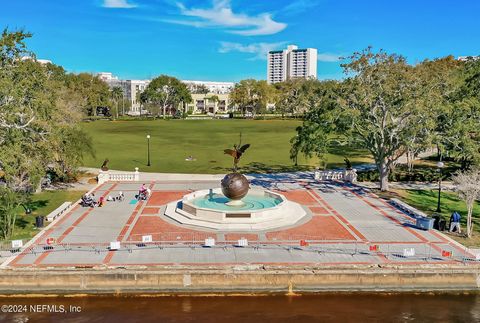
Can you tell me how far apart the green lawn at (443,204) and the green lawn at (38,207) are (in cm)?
2622

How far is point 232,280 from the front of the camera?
1986 cm

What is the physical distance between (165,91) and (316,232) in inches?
5121

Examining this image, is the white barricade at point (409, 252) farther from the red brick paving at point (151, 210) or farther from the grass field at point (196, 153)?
the grass field at point (196, 153)

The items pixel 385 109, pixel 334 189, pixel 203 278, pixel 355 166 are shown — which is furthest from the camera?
Answer: pixel 355 166

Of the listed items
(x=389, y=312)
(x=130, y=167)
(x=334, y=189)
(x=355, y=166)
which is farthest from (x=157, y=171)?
(x=389, y=312)

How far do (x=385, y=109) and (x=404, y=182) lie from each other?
9.15 metres

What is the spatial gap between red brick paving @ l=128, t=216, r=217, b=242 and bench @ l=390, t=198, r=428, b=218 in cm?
1457

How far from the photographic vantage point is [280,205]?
1136 inches

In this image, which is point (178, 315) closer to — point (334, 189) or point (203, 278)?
point (203, 278)

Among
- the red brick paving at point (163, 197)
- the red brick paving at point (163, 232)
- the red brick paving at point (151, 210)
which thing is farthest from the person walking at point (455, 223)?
the red brick paving at point (163, 197)

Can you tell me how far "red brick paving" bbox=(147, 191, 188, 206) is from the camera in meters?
33.1

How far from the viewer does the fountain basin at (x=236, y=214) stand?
26641mm

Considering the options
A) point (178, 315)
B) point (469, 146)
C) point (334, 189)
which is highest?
point (469, 146)

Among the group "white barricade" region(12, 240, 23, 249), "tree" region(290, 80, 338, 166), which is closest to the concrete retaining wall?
"white barricade" region(12, 240, 23, 249)
